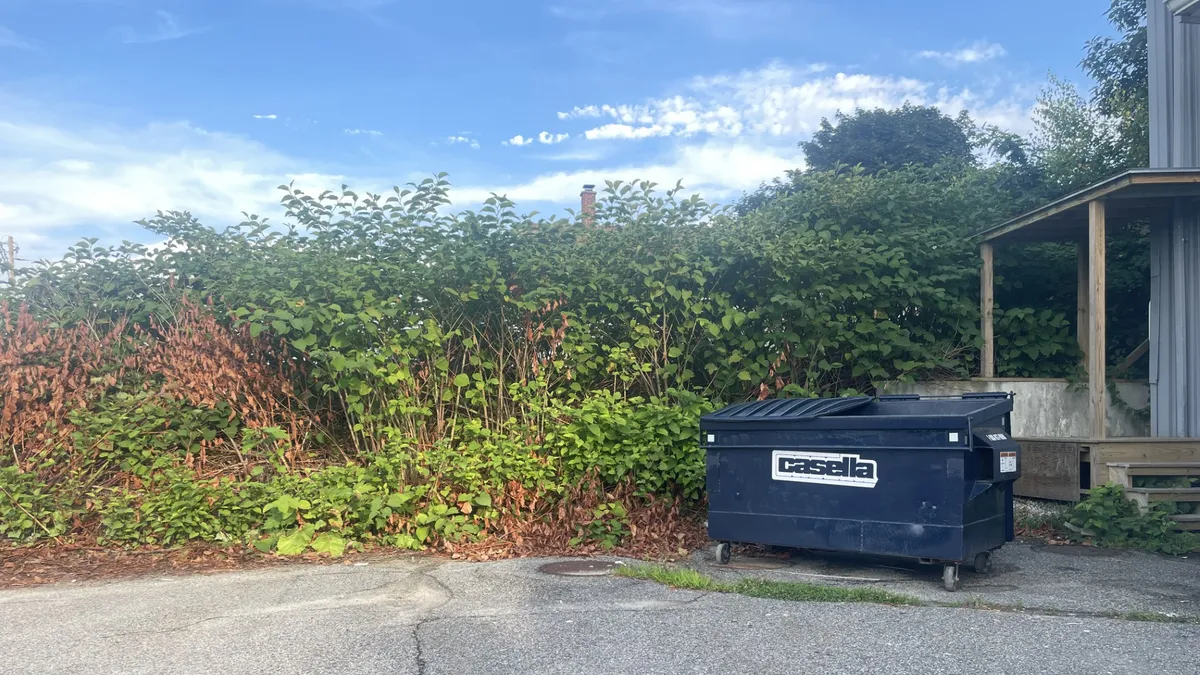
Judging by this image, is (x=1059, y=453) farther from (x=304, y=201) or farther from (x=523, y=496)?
(x=304, y=201)

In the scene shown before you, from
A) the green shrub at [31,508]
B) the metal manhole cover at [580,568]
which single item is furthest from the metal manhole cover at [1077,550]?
the green shrub at [31,508]

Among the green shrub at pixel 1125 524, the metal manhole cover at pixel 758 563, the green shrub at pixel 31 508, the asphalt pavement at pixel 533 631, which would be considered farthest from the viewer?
the green shrub at pixel 31 508

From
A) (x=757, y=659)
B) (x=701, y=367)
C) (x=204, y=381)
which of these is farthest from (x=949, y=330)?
(x=204, y=381)

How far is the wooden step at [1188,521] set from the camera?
7.93 meters

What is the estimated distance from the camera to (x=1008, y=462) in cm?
650

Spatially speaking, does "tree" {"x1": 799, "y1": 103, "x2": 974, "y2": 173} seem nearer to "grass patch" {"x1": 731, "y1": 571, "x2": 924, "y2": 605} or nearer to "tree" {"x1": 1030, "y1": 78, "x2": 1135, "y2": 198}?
"tree" {"x1": 1030, "y1": 78, "x2": 1135, "y2": 198}

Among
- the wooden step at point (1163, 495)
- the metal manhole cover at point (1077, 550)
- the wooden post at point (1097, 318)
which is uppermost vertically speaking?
the wooden post at point (1097, 318)

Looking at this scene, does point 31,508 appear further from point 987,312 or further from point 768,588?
point 987,312

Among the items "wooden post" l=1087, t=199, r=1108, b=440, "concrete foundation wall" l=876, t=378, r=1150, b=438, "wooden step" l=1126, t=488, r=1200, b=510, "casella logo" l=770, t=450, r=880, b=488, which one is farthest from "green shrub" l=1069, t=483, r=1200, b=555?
"casella logo" l=770, t=450, r=880, b=488

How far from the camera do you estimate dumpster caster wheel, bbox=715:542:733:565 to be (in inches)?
281

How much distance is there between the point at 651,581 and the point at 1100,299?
17.1 feet

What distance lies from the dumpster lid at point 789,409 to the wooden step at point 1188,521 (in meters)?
3.10

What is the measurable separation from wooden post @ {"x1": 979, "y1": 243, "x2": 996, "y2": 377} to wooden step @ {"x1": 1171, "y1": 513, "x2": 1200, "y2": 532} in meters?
2.38

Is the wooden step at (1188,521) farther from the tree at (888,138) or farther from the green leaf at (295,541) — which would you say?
the tree at (888,138)
